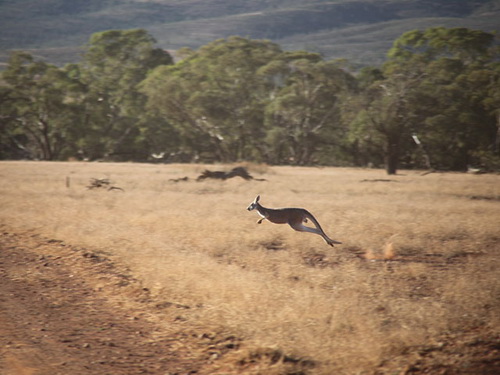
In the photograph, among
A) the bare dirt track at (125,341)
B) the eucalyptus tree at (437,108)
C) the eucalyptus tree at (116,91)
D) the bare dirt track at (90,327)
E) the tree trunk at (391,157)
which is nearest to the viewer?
the bare dirt track at (125,341)

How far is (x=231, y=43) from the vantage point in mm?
46281

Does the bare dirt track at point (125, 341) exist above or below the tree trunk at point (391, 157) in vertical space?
above

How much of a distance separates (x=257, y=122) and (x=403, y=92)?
54.0 feet

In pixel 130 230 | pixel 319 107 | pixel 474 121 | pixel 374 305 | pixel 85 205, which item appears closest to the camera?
pixel 374 305

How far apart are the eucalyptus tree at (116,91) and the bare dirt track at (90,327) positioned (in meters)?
36.2

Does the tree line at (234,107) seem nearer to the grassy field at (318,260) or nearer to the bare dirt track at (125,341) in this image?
the grassy field at (318,260)

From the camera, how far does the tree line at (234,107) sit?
37.9 m

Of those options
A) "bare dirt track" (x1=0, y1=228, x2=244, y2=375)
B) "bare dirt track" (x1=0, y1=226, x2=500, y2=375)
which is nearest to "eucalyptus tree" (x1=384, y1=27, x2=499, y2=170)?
"bare dirt track" (x1=0, y1=228, x2=244, y2=375)

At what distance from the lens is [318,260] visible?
10.4m

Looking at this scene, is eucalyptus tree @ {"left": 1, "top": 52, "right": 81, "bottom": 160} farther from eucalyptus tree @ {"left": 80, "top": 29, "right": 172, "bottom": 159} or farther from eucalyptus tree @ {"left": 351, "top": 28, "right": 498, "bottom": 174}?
eucalyptus tree @ {"left": 351, "top": 28, "right": 498, "bottom": 174}

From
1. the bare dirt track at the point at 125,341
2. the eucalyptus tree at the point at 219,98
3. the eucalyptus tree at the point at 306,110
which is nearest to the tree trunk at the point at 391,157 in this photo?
the eucalyptus tree at the point at 306,110

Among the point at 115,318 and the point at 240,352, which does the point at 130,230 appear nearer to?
the point at 115,318

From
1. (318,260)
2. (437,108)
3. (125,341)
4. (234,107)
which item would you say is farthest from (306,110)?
(125,341)

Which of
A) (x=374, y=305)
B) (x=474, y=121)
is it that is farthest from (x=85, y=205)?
(x=474, y=121)
